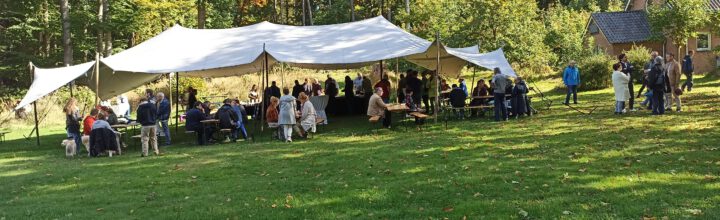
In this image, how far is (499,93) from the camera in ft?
45.2

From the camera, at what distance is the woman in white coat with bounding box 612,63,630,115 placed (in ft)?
43.7

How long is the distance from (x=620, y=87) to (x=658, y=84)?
83cm

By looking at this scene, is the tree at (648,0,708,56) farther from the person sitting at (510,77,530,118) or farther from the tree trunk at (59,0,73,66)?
the tree trunk at (59,0,73,66)

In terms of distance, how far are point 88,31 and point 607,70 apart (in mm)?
31700

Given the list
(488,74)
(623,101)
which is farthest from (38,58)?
(623,101)

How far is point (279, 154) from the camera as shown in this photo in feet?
33.9

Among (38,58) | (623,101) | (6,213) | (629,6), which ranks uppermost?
(629,6)

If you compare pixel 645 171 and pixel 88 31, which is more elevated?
pixel 88 31

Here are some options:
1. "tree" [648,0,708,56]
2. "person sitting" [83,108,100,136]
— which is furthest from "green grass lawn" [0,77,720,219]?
"tree" [648,0,708,56]

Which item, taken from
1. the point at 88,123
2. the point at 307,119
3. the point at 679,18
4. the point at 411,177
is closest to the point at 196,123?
the point at 88,123

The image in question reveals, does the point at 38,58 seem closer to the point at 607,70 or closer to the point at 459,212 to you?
the point at 607,70

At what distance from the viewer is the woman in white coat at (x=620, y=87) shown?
13.3m

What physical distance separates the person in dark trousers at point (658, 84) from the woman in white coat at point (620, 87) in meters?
0.53

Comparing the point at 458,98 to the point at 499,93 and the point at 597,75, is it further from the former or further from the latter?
the point at 597,75
